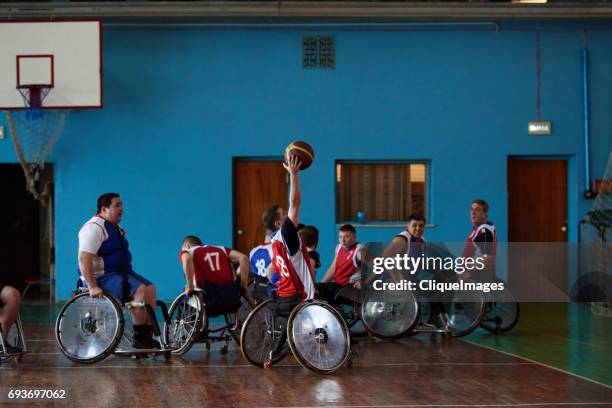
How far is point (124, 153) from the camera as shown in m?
12.8

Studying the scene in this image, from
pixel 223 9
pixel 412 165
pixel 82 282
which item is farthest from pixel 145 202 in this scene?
pixel 82 282

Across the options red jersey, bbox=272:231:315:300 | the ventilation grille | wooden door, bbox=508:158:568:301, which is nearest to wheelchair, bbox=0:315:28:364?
red jersey, bbox=272:231:315:300

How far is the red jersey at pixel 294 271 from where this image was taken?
22.6 feet

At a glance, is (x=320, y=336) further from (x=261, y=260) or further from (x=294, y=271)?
(x=261, y=260)

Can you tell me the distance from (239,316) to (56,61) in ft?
17.4

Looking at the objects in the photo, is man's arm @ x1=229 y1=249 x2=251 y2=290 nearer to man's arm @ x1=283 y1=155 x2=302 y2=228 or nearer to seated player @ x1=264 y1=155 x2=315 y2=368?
seated player @ x1=264 y1=155 x2=315 y2=368

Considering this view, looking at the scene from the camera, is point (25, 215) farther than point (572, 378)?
Yes

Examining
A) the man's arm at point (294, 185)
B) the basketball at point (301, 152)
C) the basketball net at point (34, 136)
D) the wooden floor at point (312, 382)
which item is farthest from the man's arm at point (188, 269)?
the basketball net at point (34, 136)

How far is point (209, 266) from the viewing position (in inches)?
304

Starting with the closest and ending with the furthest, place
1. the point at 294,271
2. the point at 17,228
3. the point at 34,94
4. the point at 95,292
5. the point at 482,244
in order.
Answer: the point at 294,271 < the point at 95,292 < the point at 482,244 < the point at 34,94 < the point at 17,228

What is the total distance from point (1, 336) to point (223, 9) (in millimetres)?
6503

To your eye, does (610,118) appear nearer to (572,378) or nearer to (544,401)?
(572,378)

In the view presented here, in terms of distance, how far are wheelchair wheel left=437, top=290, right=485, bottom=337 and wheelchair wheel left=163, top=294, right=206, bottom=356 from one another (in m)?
2.70

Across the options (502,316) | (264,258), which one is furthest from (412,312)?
(264,258)
